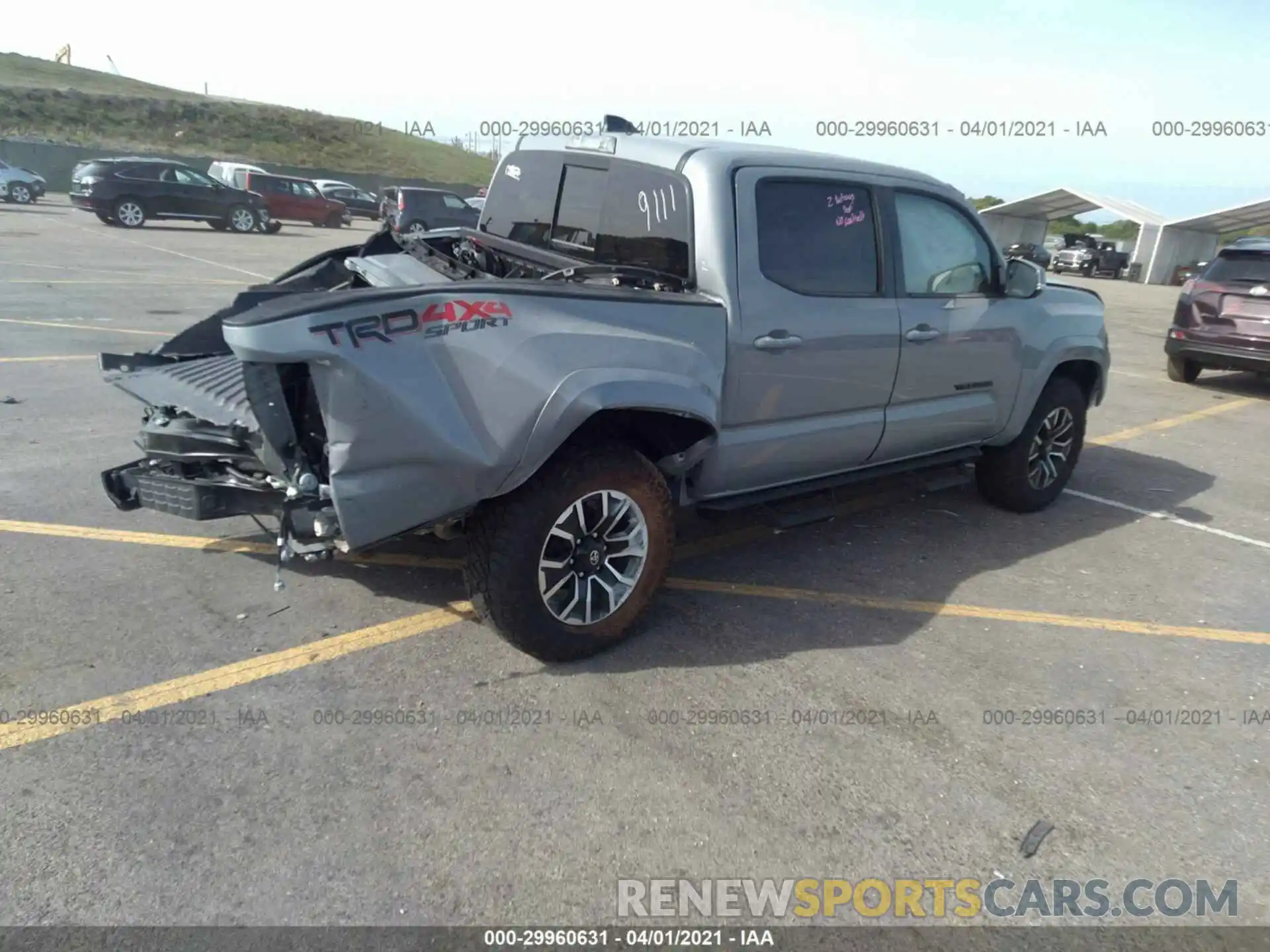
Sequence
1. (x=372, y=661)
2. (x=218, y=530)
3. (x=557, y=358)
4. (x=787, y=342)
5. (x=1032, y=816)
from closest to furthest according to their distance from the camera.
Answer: (x=1032, y=816) → (x=557, y=358) → (x=372, y=661) → (x=787, y=342) → (x=218, y=530)

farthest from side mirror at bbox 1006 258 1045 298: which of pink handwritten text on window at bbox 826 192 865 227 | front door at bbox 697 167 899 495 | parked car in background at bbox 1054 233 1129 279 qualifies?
parked car in background at bbox 1054 233 1129 279

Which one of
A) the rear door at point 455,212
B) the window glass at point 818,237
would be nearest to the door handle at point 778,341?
the window glass at point 818,237

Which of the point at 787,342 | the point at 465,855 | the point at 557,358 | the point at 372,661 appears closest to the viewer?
the point at 465,855

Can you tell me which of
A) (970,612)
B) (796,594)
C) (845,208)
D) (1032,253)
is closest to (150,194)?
(1032,253)

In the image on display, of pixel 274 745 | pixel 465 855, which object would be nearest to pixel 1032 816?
pixel 465 855

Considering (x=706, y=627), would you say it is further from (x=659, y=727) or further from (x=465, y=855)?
(x=465, y=855)

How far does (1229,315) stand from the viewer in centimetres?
1066

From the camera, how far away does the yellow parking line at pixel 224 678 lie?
3154 millimetres

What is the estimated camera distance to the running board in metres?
4.35

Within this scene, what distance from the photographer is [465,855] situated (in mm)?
2768

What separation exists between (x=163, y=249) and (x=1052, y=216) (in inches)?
1493

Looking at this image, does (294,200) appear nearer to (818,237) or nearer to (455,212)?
(455,212)

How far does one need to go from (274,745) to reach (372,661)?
0.61 m

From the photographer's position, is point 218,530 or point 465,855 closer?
point 465,855
